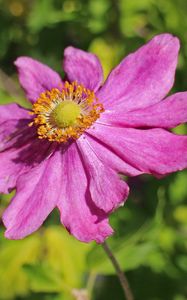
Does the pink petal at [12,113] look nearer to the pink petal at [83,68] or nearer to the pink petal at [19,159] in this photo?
the pink petal at [19,159]

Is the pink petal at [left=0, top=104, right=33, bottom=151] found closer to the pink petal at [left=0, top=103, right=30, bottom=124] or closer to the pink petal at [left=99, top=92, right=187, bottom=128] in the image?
the pink petal at [left=0, top=103, right=30, bottom=124]

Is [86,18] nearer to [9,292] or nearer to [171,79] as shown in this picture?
[171,79]

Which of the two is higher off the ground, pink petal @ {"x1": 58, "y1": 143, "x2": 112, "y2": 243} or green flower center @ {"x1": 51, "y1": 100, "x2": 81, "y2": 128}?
green flower center @ {"x1": 51, "y1": 100, "x2": 81, "y2": 128}

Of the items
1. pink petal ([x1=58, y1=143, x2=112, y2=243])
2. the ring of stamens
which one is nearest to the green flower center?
the ring of stamens

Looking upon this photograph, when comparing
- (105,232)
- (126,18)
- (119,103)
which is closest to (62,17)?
(126,18)

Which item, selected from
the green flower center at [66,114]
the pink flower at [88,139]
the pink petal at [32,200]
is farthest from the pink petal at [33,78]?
the pink petal at [32,200]

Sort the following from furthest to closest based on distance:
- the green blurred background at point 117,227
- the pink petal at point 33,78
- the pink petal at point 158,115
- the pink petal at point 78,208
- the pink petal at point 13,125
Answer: the green blurred background at point 117,227 < the pink petal at point 33,78 < the pink petal at point 13,125 < the pink petal at point 158,115 < the pink petal at point 78,208

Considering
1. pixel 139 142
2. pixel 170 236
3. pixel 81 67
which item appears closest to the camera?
pixel 139 142

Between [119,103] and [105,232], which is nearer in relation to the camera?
[105,232]
